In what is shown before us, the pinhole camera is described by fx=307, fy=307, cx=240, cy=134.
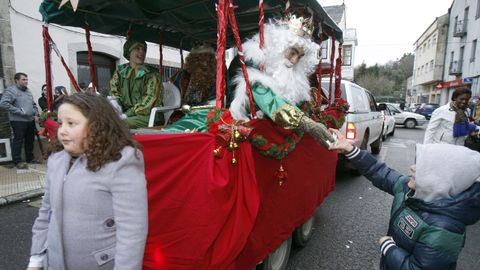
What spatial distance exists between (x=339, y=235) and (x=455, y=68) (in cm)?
3319

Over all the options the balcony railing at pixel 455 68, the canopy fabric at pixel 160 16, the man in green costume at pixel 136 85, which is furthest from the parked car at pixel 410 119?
the man in green costume at pixel 136 85

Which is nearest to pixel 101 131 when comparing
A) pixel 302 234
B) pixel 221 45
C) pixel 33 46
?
pixel 221 45

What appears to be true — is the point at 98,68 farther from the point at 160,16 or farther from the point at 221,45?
the point at 221,45

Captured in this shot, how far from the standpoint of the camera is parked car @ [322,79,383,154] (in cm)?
584

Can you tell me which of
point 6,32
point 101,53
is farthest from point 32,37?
point 101,53

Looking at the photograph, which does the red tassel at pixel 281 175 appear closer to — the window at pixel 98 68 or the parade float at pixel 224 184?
the parade float at pixel 224 184

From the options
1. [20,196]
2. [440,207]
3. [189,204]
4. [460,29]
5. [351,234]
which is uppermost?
[460,29]

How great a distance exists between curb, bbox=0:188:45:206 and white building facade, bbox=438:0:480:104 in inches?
1039

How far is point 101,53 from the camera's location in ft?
28.4

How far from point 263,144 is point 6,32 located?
7061 mm

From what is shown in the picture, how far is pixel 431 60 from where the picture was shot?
127ft

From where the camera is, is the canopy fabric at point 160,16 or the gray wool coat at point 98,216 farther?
the canopy fabric at point 160,16

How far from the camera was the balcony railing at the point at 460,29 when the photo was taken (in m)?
27.9

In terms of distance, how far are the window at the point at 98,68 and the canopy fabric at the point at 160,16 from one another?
4613 millimetres
